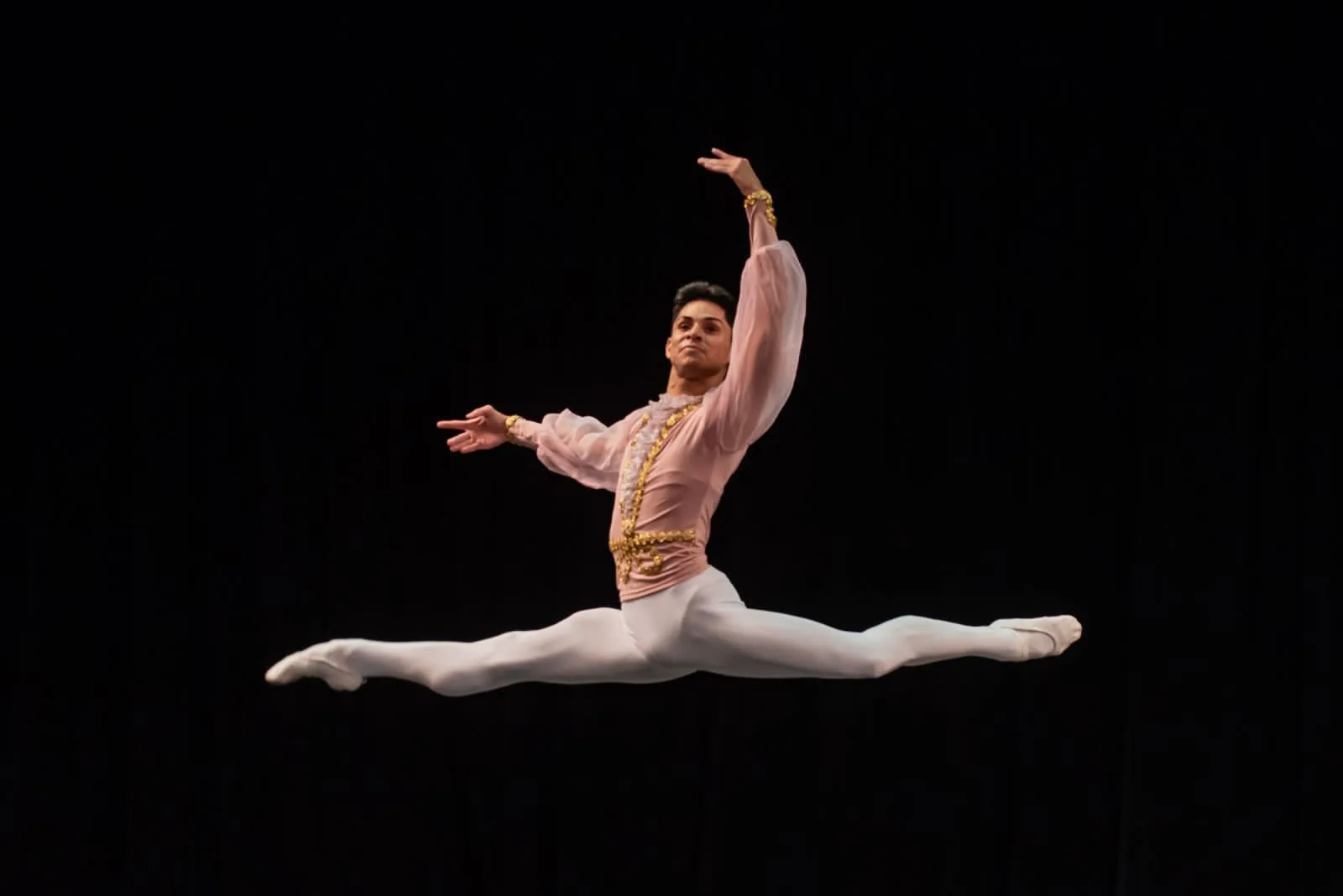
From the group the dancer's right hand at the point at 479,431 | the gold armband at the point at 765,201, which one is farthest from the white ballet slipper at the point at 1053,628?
the dancer's right hand at the point at 479,431

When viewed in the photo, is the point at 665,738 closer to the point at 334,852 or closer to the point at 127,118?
the point at 334,852

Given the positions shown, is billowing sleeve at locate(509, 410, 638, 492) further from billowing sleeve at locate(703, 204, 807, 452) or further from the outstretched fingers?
billowing sleeve at locate(703, 204, 807, 452)

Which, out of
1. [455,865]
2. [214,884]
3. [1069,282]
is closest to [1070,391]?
[1069,282]

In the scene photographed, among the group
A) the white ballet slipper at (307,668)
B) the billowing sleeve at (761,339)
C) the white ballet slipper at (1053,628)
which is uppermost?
the billowing sleeve at (761,339)

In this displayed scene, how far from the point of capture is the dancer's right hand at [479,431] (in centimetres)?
360

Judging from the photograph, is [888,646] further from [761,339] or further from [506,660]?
[506,660]

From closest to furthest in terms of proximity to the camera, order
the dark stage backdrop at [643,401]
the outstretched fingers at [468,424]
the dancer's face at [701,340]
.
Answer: the dancer's face at [701,340]
the outstretched fingers at [468,424]
the dark stage backdrop at [643,401]

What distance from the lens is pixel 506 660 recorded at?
3.14 meters

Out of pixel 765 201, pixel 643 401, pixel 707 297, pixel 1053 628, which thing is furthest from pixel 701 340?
pixel 643 401

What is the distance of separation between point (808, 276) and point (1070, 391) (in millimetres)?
844

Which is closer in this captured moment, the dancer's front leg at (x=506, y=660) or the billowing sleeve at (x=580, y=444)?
the dancer's front leg at (x=506, y=660)

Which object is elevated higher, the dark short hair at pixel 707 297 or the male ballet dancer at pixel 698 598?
the dark short hair at pixel 707 297

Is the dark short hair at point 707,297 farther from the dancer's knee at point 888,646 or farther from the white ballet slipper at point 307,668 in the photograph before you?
the white ballet slipper at point 307,668

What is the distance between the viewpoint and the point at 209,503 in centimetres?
445
